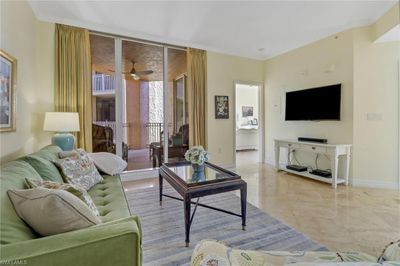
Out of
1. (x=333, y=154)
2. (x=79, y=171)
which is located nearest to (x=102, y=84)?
A: (x=79, y=171)

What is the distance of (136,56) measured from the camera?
4.28 meters

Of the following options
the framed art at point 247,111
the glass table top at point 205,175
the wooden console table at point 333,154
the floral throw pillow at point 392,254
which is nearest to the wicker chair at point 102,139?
the glass table top at point 205,175

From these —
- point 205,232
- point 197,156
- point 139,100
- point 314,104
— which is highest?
point 139,100

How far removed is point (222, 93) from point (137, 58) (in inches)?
79.1

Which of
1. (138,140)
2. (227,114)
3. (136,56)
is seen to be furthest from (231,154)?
(136,56)

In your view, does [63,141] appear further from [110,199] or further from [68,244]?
[68,244]

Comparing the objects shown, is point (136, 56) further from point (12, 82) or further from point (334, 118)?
point (334, 118)

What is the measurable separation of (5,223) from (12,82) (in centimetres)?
215

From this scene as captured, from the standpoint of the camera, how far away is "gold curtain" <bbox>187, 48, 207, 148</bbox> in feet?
14.9

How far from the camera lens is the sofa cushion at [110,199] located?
5.04ft

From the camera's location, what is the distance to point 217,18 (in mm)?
3432

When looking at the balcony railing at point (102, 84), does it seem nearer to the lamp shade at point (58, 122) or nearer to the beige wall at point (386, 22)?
the lamp shade at point (58, 122)

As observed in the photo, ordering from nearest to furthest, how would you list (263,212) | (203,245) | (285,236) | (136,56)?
(203,245), (285,236), (263,212), (136,56)

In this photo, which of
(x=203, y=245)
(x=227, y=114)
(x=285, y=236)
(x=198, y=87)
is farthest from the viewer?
(x=227, y=114)
